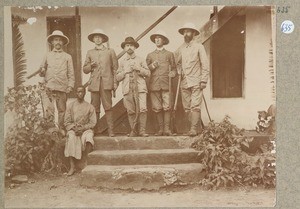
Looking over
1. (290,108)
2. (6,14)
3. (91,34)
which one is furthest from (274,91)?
(6,14)

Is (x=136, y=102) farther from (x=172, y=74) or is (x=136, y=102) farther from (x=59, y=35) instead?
(x=59, y=35)

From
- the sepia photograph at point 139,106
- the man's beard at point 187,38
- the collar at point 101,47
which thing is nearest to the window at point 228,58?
the sepia photograph at point 139,106

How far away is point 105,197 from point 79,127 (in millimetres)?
362

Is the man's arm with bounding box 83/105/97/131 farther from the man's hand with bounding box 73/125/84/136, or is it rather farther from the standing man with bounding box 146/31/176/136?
the standing man with bounding box 146/31/176/136

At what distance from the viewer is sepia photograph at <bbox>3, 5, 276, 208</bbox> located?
2398 mm

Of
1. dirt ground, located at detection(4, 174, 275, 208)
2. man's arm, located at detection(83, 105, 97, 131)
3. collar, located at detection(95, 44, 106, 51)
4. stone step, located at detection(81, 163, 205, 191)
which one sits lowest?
dirt ground, located at detection(4, 174, 275, 208)

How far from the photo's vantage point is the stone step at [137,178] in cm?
240

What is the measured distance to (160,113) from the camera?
244 centimetres

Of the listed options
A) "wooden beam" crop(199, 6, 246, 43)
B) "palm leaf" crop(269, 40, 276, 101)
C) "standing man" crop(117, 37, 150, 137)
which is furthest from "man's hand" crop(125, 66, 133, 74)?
"palm leaf" crop(269, 40, 276, 101)

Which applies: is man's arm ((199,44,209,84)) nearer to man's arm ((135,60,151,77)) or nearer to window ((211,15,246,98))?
window ((211,15,246,98))

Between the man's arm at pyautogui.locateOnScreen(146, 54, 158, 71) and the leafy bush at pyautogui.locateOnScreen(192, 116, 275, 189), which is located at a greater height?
the man's arm at pyautogui.locateOnScreen(146, 54, 158, 71)

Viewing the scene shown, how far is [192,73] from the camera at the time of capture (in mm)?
2432

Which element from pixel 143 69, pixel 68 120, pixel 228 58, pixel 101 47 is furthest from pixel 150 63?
pixel 68 120

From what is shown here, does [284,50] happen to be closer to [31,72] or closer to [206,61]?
[206,61]
